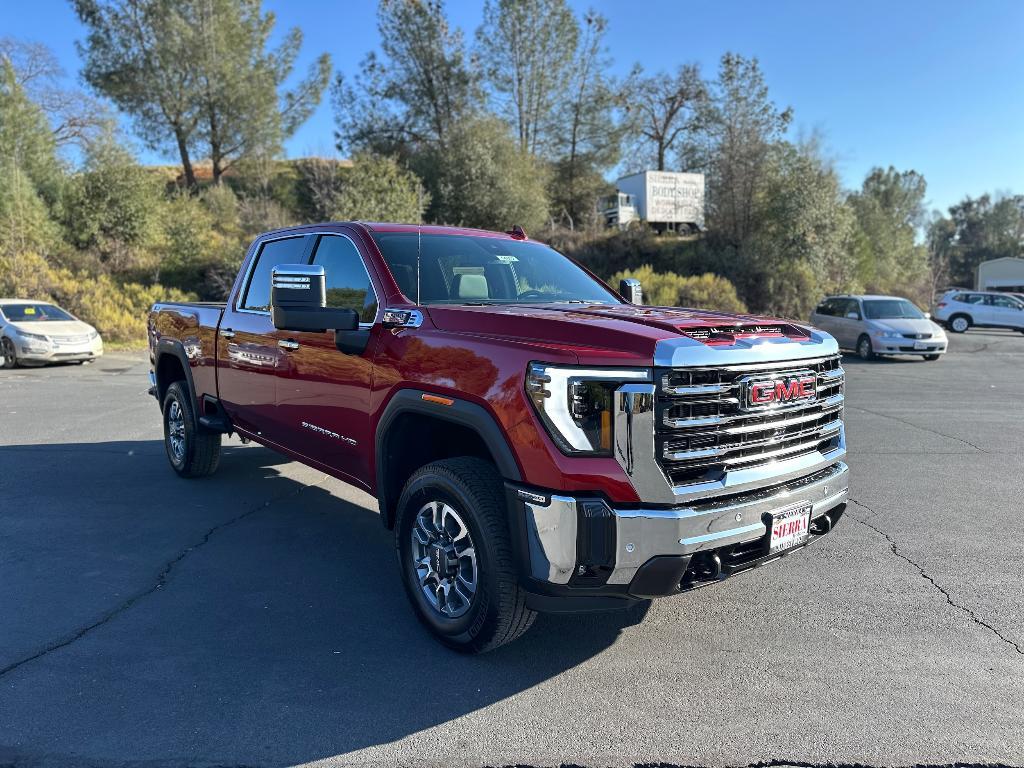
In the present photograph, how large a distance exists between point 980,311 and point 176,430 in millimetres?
28787

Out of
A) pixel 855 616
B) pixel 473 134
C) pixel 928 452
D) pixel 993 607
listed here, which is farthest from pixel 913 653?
pixel 473 134

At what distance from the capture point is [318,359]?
425 centimetres

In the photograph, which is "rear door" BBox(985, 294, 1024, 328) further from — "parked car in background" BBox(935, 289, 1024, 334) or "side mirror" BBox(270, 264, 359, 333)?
"side mirror" BBox(270, 264, 359, 333)

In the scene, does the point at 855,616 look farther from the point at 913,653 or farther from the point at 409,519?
the point at 409,519

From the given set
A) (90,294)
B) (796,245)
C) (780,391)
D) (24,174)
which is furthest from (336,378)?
(796,245)

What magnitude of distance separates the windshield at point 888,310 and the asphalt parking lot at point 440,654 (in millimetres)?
13453

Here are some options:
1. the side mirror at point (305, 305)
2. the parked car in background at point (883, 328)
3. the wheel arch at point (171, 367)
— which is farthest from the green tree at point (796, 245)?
the side mirror at point (305, 305)

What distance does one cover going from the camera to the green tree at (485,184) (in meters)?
28.5

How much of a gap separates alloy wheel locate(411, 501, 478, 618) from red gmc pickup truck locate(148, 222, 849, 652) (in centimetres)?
1

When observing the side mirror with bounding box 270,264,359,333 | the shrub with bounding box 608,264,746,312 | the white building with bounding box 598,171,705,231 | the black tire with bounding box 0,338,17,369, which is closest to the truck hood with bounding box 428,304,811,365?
the side mirror with bounding box 270,264,359,333

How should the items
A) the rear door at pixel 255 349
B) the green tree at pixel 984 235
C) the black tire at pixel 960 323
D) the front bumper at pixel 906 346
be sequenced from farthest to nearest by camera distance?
the green tree at pixel 984 235, the black tire at pixel 960 323, the front bumper at pixel 906 346, the rear door at pixel 255 349

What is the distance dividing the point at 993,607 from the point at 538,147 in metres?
32.8

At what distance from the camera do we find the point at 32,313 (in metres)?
16.0

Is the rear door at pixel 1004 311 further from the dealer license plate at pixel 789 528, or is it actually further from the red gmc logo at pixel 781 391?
the dealer license plate at pixel 789 528
